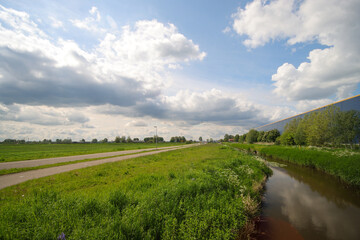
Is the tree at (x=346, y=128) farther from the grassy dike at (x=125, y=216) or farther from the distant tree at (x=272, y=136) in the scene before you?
the distant tree at (x=272, y=136)

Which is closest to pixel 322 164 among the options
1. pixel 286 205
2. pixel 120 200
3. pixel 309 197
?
pixel 309 197

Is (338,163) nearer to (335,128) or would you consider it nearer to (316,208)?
(316,208)

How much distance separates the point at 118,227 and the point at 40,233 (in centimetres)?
164

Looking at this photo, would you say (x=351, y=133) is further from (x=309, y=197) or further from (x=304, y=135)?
(x=309, y=197)

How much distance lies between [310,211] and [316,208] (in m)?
0.91

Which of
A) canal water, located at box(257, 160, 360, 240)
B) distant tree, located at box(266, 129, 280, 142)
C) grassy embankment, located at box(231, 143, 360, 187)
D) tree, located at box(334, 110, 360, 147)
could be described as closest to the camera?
canal water, located at box(257, 160, 360, 240)

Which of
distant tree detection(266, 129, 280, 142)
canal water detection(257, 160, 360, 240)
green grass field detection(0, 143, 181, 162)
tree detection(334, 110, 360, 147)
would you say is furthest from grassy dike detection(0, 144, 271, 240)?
distant tree detection(266, 129, 280, 142)

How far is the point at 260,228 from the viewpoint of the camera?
727 cm

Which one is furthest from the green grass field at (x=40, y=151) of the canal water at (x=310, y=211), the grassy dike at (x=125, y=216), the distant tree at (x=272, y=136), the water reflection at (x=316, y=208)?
the distant tree at (x=272, y=136)

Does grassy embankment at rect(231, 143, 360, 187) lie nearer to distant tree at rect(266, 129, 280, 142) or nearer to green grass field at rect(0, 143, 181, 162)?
green grass field at rect(0, 143, 181, 162)

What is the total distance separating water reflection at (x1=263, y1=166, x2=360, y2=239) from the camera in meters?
7.38

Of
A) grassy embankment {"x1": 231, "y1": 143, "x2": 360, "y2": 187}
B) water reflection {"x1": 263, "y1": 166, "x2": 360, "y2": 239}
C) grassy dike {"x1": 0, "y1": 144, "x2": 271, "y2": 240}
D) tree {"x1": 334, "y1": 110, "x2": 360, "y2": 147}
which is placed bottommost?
water reflection {"x1": 263, "y1": 166, "x2": 360, "y2": 239}

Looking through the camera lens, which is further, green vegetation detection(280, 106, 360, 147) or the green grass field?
green vegetation detection(280, 106, 360, 147)

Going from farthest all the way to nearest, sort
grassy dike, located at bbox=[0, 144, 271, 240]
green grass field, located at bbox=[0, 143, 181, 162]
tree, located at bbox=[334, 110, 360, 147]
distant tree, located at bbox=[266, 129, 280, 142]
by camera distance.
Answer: distant tree, located at bbox=[266, 129, 280, 142] < tree, located at bbox=[334, 110, 360, 147] < green grass field, located at bbox=[0, 143, 181, 162] < grassy dike, located at bbox=[0, 144, 271, 240]
